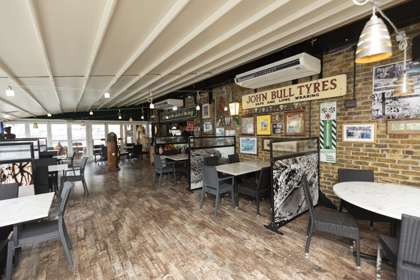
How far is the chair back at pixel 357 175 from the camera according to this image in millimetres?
2797

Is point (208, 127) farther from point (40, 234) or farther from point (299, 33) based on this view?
point (40, 234)

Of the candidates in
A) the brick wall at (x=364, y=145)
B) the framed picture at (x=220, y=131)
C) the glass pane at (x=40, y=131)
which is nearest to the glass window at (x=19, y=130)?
the glass pane at (x=40, y=131)

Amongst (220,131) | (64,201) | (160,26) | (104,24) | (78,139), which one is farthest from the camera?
(78,139)

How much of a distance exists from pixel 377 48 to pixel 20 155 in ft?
16.8

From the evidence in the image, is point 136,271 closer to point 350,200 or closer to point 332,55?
point 350,200

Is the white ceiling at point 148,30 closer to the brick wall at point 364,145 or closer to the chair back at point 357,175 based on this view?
the brick wall at point 364,145

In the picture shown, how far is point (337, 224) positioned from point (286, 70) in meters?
2.43

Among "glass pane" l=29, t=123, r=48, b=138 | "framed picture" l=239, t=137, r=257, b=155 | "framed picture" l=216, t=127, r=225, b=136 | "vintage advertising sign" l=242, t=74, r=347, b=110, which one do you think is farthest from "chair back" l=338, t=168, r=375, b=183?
"glass pane" l=29, t=123, r=48, b=138

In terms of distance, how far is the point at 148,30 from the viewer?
2.69 meters

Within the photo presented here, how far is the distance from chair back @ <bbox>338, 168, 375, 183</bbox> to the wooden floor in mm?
763

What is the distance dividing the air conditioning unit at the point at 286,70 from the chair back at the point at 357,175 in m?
1.76

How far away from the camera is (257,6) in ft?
7.32

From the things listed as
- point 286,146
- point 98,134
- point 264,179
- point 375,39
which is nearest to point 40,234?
point 264,179

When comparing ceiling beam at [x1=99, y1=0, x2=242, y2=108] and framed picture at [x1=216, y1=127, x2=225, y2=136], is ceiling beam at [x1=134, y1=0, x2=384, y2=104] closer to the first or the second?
ceiling beam at [x1=99, y1=0, x2=242, y2=108]
